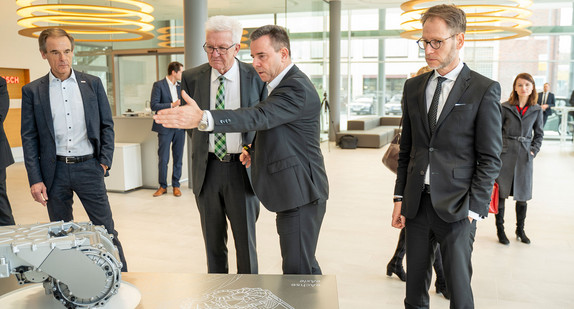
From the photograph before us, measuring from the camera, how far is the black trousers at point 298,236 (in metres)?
2.43

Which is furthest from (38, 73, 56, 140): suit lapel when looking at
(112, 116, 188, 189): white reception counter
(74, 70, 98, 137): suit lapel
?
(112, 116, 188, 189): white reception counter

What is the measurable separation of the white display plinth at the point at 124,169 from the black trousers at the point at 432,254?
228 inches

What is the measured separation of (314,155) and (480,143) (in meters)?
0.76

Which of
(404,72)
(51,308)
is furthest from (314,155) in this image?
(404,72)

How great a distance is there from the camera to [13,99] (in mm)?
12453

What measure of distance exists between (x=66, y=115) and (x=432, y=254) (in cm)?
238

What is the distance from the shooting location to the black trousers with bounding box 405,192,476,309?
2346 mm

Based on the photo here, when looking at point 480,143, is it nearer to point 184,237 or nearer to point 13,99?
point 184,237

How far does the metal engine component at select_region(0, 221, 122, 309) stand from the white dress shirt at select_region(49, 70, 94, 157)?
185 centimetres

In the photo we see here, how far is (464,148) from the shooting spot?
229 cm

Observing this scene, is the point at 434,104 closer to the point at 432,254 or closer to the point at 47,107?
the point at 432,254

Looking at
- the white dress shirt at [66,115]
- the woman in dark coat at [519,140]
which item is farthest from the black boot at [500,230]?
the white dress shirt at [66,115]

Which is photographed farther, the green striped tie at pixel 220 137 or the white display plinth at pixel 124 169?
the white display plinth at pixel 124 169

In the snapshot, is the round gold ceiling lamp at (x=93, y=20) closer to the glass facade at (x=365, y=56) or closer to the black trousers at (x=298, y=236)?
the glass facade at (x=365, y=56)
